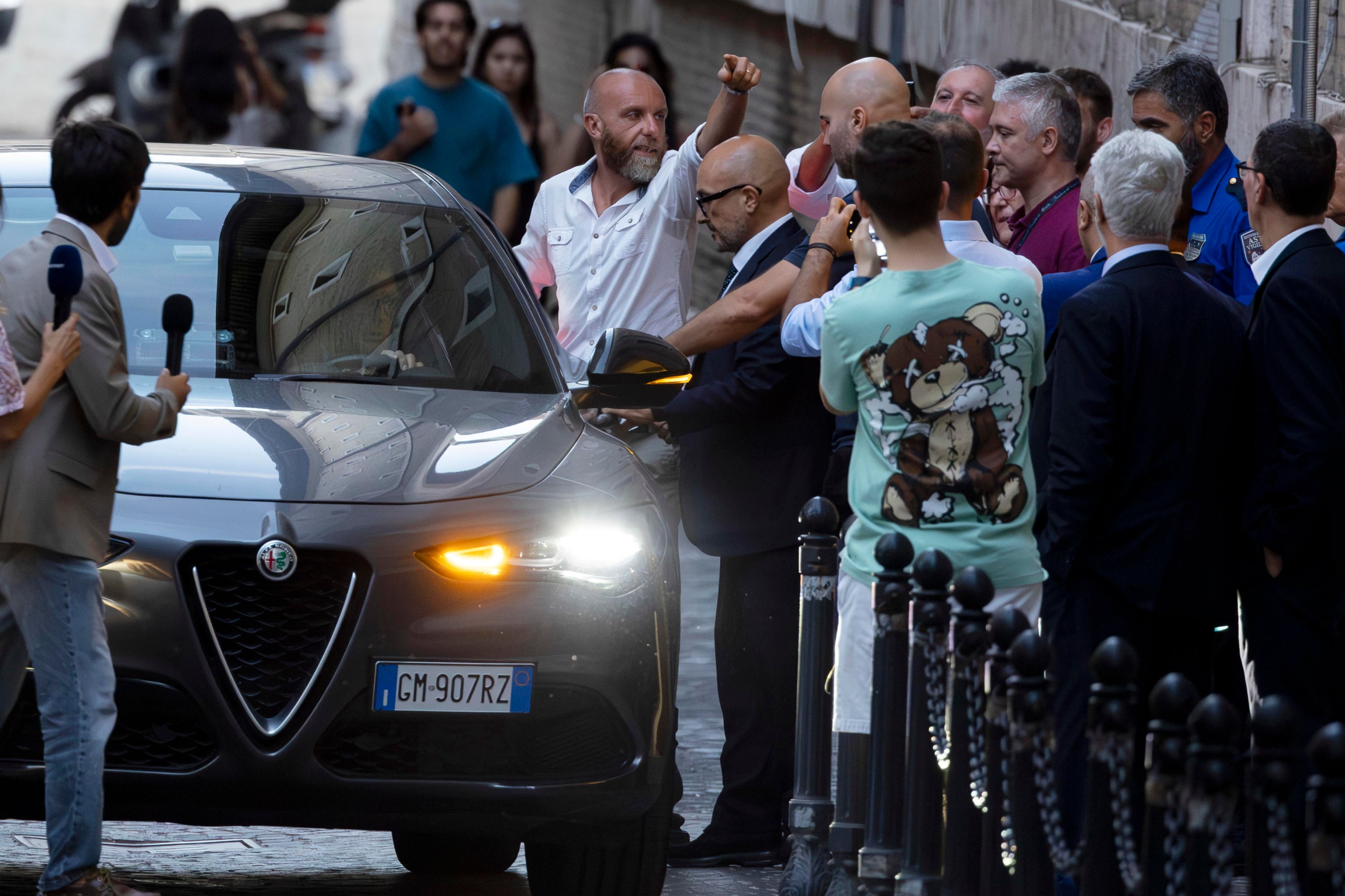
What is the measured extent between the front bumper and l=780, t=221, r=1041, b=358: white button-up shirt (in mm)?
891

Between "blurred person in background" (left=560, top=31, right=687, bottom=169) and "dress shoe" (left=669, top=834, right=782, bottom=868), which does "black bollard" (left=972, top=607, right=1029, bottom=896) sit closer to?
"dress shoe" (left=669, top=834, right=782, bottom=868)

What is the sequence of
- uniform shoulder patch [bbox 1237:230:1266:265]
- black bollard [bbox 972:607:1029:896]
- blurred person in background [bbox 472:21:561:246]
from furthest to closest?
blurred person in background [bbox 472:21:561:246] → uniform shoulder patch [bbox 1237:230:1266:265] → black bollard [bbox 972:607:1029:896]

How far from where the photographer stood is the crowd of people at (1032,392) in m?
4.32

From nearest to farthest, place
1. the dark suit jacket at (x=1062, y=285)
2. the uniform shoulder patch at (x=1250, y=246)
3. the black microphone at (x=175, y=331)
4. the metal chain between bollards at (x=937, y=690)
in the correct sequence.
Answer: the metal chain between bollards at (x=937, y=690), the dark suit jacket at (x=1062, y=285), the black microphone at (x=175, y=331), the uniform shoulder patch at (x=1250, y=246)

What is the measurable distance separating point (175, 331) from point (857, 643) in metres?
2.01

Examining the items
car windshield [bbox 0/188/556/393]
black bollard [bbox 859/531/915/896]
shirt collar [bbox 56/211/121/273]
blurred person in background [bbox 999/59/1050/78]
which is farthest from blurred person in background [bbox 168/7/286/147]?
black bollard [bbox 859/531/915/896]

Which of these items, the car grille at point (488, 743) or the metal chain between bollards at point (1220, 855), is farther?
the car grille at point (488, 743)

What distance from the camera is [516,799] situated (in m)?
4.66

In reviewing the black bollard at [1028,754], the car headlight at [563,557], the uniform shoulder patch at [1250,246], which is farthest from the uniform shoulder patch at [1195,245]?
the black bollard at [1028,754]

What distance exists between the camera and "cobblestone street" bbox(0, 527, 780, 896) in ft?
17.9

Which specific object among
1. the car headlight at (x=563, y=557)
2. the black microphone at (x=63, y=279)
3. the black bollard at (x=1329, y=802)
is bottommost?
the car headlight at (x=563, y=557)

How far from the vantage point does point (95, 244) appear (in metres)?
4.53

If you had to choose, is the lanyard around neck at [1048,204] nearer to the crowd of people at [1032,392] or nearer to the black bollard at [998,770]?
the crowd of people at [1032,392]

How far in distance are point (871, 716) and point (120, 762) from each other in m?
1.59
